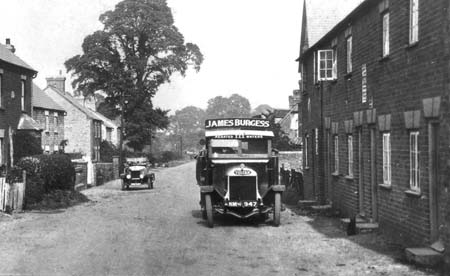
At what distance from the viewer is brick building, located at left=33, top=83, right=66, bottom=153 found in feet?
141

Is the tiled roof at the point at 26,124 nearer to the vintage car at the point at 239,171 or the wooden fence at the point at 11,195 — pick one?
the wooden fence at the point at 11,195

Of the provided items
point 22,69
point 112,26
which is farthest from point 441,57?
point 112,26

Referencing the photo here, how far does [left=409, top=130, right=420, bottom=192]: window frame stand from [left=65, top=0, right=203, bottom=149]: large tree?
1596 inches

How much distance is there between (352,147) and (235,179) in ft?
12.3

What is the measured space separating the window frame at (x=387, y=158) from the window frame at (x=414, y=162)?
4.69ft

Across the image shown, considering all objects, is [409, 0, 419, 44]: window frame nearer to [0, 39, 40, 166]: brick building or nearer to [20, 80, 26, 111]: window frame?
[0, 39, 40, 166]: brick building

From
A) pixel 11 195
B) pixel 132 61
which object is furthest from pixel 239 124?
pixel 132 61

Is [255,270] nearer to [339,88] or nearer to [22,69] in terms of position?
[339,88]

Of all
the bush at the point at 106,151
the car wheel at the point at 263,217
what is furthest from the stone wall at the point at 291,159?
the bush at the point at 106,151

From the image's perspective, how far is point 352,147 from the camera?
16.8m

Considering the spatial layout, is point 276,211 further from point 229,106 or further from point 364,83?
point 229,106

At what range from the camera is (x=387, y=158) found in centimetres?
1366

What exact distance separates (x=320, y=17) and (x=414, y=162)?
15464mm

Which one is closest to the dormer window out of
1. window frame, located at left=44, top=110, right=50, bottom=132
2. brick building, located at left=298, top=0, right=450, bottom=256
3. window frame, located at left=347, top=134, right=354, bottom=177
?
brick building, located at left=298, top=0, right=450, bottom=256
